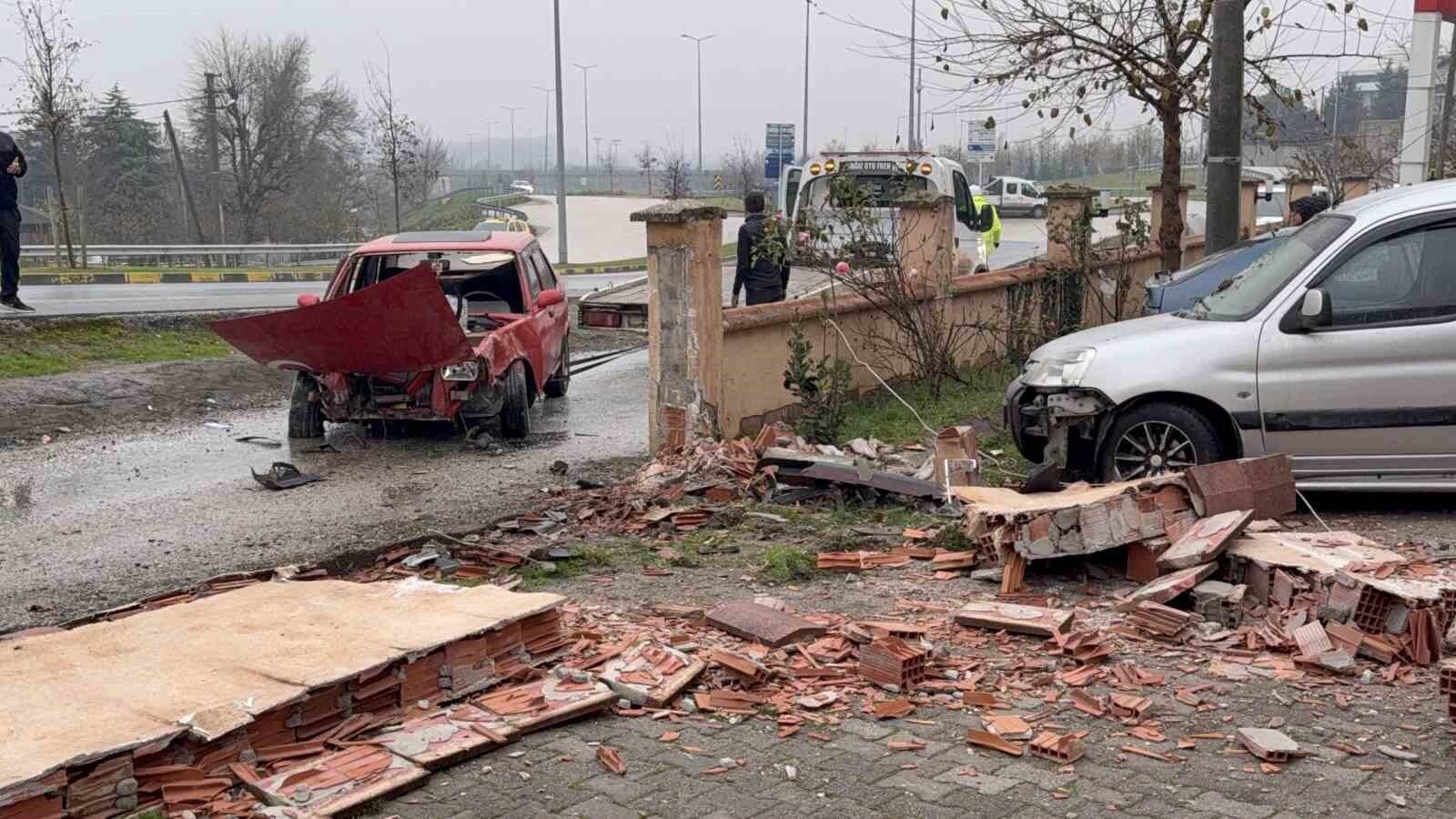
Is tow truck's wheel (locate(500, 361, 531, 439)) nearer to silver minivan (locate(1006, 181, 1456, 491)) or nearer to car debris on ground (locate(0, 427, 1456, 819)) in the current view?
car debris on ground (locate(0, 427, 1456, 819))

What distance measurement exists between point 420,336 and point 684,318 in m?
2.11

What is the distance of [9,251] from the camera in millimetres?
15047

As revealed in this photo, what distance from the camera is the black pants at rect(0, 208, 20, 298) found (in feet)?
48.1

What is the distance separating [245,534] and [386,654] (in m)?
3.86

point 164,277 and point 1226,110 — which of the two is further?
point 164,277

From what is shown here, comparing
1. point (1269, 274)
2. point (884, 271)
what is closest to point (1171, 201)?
point (884, 271)

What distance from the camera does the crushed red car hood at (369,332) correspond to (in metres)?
9.80

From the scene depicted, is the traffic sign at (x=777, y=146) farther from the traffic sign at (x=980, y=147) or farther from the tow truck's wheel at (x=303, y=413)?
the tow truck's wheel at (x=303, y=413)

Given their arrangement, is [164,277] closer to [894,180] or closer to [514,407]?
[894,180]

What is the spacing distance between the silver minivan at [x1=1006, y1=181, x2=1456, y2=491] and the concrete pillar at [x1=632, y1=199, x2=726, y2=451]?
2.63 metres

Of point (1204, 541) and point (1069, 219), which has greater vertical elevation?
point (1069, 219)

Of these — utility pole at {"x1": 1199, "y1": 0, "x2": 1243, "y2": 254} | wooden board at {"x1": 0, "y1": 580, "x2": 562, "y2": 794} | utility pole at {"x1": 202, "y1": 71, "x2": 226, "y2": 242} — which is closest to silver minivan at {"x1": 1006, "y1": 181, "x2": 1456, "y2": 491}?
utility pole at {"x1": 1199, "y1": 0, "x2": 1243, "y2": 254}

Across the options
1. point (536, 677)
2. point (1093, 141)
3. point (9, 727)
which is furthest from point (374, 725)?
point (1093, 141)

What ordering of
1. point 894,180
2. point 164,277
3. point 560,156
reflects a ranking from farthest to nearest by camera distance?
point 560,156 → point 164,277 → point 894,180
